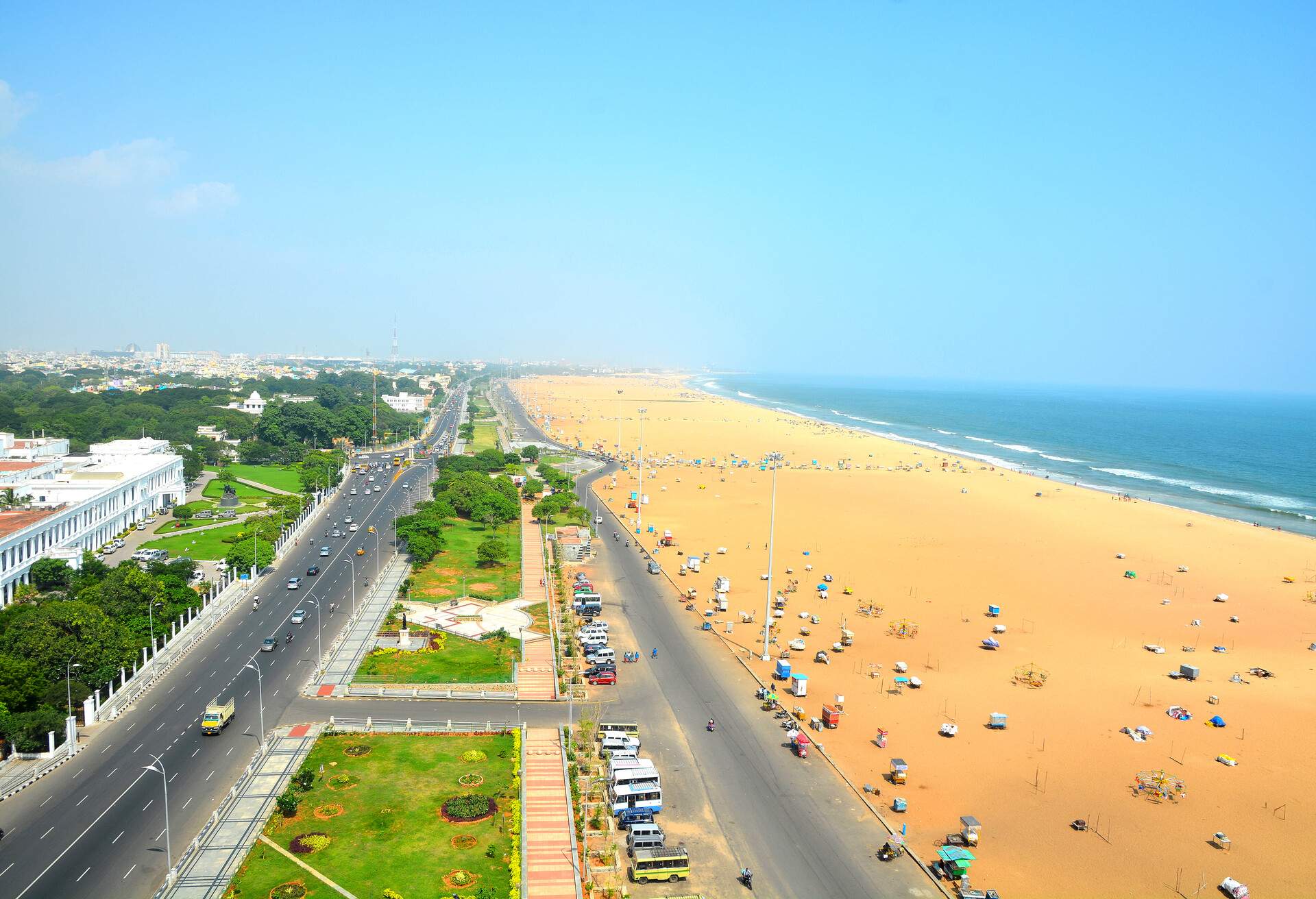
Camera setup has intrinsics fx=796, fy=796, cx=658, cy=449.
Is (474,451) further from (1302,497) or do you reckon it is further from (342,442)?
(1302,497)

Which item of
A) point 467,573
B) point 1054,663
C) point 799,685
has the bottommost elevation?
point 1054,663

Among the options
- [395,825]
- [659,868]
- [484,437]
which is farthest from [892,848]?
[484,437]

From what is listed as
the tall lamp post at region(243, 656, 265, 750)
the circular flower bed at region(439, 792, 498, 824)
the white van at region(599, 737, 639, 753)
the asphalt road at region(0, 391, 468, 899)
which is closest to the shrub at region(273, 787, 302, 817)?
the asphalt road at region(0, 391, 468, 899)

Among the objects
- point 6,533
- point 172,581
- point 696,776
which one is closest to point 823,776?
point 696,776

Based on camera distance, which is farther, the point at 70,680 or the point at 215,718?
the point at 70,680

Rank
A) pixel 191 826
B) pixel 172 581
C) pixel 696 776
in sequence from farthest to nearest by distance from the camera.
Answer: pixel 172 581 < pixel 696 776 < pixel 191 826

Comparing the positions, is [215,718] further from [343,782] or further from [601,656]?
[601,656]

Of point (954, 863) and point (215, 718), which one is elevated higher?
point (215, 718)
